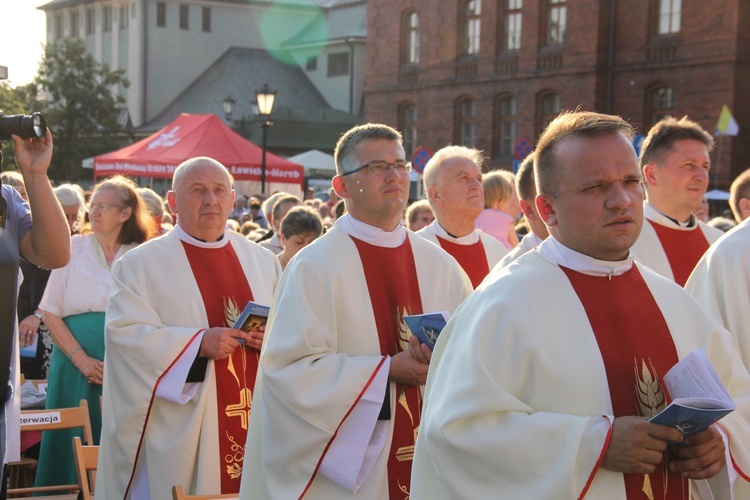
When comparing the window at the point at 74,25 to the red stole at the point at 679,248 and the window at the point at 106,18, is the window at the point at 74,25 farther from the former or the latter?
the red stole at the point at 679,248

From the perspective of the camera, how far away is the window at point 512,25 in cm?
3500

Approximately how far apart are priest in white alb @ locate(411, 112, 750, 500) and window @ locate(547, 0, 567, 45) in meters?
31.4

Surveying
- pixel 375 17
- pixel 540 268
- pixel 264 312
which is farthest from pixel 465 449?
pixel 375 17

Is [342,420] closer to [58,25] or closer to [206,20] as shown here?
[206,20]

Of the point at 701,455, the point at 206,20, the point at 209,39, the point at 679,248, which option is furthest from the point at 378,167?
the point at 206,20

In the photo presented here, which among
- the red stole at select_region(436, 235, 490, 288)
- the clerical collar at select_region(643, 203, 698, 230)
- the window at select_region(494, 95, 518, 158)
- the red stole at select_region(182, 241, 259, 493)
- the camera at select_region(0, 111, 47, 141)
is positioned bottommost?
the red stole at select_region(182, 241, 259, 493)

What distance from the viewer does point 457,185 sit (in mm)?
6344

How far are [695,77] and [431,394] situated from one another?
28994 mm

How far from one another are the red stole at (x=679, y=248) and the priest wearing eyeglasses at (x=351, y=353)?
1.81 metres

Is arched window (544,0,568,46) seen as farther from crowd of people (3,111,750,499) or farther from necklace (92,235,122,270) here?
necklace (92,235,122,270)

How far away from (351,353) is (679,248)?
252 cm

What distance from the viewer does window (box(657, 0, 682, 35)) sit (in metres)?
30.9

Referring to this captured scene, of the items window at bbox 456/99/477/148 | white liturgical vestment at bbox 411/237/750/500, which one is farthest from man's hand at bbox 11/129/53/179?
window at bbox 456/99/477/148

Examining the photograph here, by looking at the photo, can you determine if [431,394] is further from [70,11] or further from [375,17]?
[70,11]
